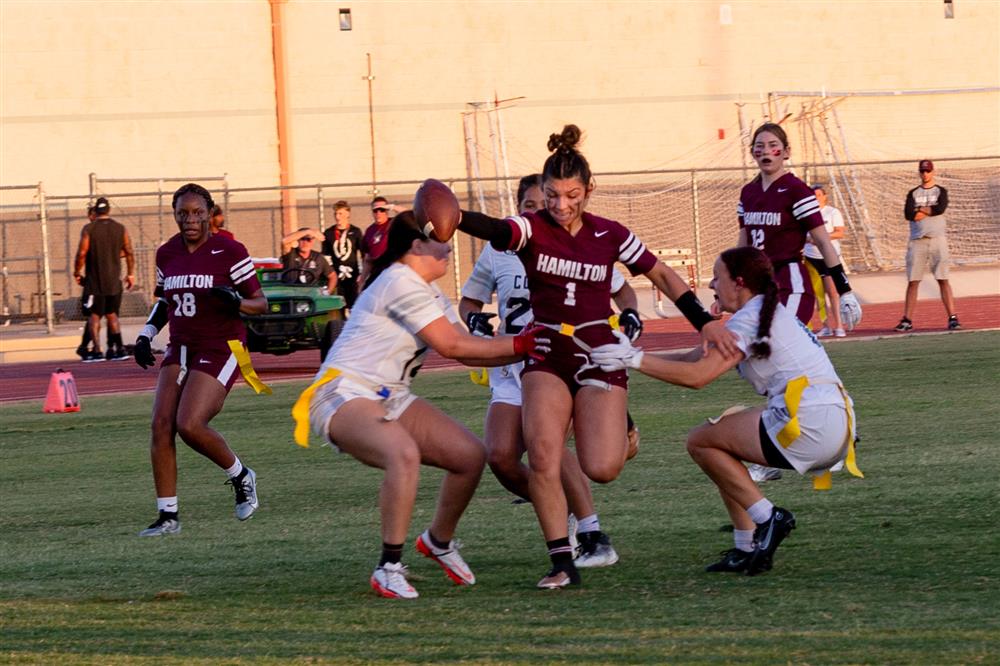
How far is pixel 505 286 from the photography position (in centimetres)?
827

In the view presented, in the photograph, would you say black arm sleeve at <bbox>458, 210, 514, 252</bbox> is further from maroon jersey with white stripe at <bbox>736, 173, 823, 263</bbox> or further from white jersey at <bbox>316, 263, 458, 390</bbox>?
maroon jersey with white stripe at <bbox>736, 173, 823, 263</bbox>

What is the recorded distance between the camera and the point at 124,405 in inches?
646

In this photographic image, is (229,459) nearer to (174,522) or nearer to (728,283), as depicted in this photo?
(174,522)

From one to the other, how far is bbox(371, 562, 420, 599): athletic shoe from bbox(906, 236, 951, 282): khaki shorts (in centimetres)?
1471

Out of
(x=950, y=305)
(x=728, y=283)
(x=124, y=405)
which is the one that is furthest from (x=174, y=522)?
(x=950, y=305)

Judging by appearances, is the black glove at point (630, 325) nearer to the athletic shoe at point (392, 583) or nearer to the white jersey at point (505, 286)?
the white jersey at point (505, 286)

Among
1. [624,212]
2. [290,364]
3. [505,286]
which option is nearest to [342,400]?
[505,286]

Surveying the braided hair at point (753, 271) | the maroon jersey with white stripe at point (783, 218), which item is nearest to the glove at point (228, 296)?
the maroon jersey with white stripe at point (783, 218)

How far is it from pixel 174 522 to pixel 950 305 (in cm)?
1364

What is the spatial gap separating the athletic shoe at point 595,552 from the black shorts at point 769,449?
861 mm

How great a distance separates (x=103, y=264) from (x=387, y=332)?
15973 millimetres

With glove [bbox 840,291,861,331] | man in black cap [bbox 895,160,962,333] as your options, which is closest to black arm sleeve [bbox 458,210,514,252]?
glove [bbox 840,291,861,331]

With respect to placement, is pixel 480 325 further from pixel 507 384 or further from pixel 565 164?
pixel 565 164

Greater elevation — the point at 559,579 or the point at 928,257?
the point at 928,257
